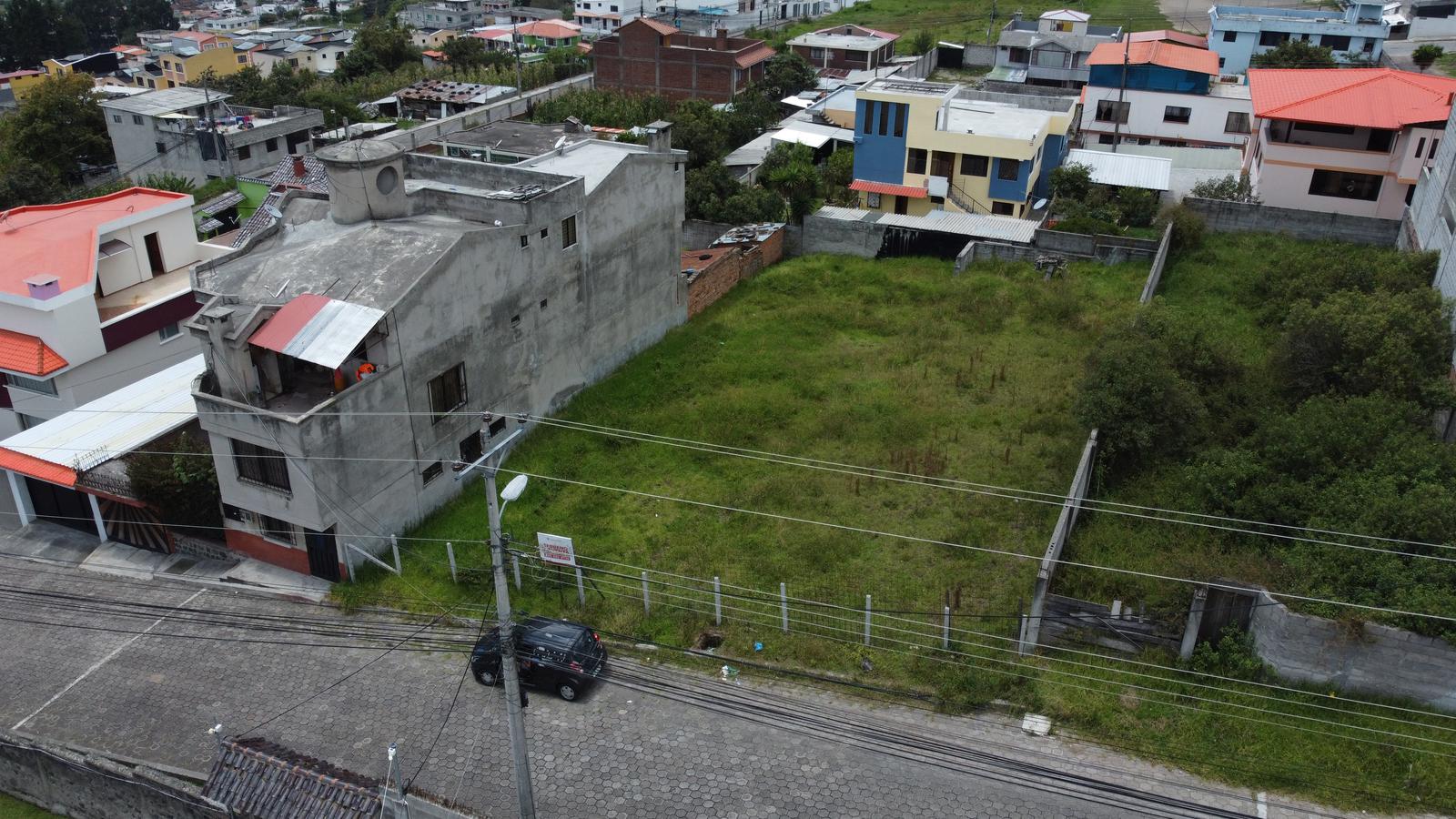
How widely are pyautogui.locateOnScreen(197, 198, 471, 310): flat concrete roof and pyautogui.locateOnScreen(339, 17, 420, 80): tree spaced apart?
6608cm

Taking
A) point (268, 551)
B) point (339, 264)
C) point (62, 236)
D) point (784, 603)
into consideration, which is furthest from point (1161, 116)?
point (62, 236)

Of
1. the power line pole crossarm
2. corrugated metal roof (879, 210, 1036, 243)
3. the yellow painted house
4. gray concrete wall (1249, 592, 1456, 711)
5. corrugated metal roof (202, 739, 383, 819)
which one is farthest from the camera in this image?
the yellow painted house

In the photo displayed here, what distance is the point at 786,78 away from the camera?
6969 centimetres

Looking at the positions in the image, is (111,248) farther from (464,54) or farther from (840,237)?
(464,54)

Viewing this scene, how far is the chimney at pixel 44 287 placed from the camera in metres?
26.2

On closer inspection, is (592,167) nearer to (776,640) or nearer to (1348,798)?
(776,640)

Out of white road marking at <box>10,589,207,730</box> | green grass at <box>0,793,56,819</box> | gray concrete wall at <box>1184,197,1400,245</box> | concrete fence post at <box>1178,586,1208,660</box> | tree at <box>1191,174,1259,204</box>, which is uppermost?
tree at <box>1191,174,1259,204</box>

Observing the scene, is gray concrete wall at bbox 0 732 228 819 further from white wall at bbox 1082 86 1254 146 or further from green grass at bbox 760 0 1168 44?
green grass at bbox 760 0 1168 44

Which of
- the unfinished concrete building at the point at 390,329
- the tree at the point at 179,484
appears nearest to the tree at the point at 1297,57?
the unfinished concrete building at the point at 390,329

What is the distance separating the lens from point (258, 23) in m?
147

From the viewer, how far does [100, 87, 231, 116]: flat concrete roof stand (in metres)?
55.1

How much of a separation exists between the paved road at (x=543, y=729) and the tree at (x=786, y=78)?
56.6 meters

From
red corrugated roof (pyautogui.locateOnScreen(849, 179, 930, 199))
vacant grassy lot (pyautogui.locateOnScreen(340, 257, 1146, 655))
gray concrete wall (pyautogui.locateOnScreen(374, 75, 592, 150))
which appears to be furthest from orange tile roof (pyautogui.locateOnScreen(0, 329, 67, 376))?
red corrugated roof (pyautogui.locateOnScreen(849, 179, 930, 199))

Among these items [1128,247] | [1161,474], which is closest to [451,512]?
[1161,474]
